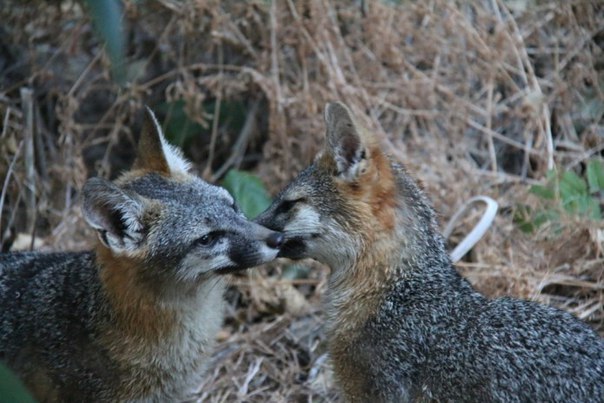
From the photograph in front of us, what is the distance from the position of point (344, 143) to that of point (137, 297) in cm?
141

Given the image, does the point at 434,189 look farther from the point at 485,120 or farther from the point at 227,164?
the point at 227,164

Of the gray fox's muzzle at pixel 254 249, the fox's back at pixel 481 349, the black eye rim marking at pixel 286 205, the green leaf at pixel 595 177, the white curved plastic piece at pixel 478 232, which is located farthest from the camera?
the green leaf at pixel 595 177

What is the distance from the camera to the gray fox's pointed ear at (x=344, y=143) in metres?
4.68

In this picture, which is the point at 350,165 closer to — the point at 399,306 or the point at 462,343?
the point at 399,306

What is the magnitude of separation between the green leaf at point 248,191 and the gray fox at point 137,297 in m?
1.85

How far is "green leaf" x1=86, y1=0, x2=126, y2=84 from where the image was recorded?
254 centimetres

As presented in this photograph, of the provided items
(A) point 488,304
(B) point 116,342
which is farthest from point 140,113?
(A) point 488,304

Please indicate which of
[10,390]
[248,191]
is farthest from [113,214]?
[248,191]

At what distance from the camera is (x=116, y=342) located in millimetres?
4809

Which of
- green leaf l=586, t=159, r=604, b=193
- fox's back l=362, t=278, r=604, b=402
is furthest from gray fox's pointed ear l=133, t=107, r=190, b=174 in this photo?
green leaf l=586, t=159, r=604, b=193

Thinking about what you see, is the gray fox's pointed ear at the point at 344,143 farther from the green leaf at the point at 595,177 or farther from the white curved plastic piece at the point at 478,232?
the green leaf at the point at 595,177

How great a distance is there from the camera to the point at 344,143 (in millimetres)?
4773

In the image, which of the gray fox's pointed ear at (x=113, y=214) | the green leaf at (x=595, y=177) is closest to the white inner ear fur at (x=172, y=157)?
the gray fox's pointed ear at (x=113, y=214)

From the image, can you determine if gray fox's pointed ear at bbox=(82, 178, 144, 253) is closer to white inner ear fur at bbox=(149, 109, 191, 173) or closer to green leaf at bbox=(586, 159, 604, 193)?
white inner ear fur at bbox=(149, 109, 191, 173)
